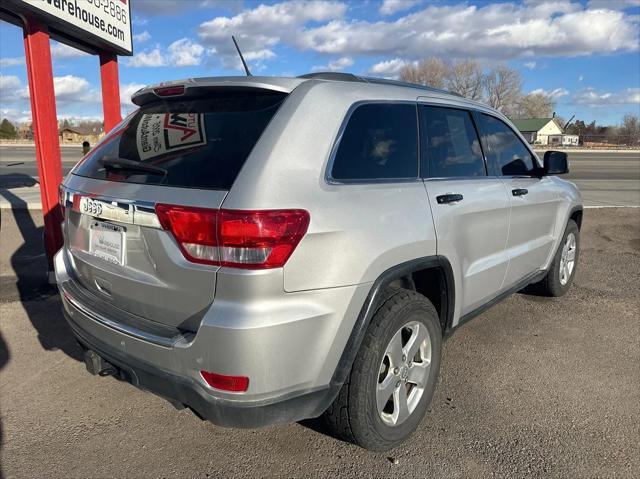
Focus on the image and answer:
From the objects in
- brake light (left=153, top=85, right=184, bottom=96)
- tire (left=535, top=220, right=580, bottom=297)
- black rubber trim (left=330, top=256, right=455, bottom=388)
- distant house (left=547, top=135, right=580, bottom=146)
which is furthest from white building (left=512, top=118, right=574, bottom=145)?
brake light (left=153, top=85, right=184, bottom=96)

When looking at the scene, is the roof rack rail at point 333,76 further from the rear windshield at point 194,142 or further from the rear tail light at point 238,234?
the rear tail light at point 238,234

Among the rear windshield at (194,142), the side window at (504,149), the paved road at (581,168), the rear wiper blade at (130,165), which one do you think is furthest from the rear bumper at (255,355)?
the paved road at (581,168)

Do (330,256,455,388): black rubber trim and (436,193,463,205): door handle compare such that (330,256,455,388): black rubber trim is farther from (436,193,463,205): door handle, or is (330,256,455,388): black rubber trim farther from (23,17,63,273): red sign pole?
(23,17,63,273): red sign pole

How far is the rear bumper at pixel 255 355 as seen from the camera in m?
1.94

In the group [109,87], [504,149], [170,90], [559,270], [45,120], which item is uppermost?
[109,87]

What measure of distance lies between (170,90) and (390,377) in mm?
1831

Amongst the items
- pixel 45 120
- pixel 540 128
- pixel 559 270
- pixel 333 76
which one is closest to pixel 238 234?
pixel 333 76

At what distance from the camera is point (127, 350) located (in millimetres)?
2270

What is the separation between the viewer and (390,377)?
2.56 m

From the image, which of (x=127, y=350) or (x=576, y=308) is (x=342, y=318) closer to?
(x=127, y=350)

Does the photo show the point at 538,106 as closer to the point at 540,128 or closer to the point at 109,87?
the point at 540,128

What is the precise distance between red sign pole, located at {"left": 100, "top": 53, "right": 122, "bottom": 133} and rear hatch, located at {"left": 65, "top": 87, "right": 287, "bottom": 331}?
4334mm

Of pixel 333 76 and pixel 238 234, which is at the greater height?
pixel 333 76

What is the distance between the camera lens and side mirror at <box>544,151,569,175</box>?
13.3ft
